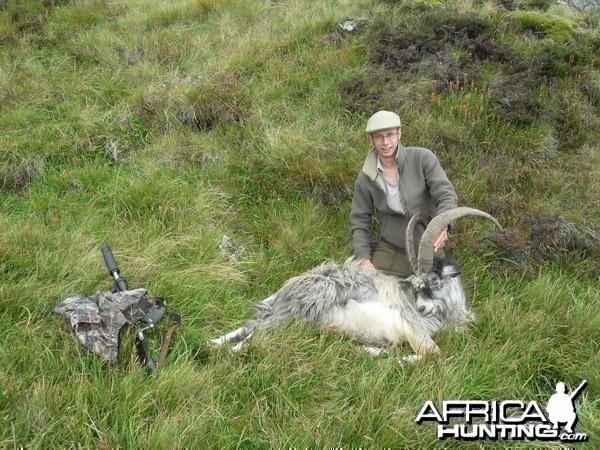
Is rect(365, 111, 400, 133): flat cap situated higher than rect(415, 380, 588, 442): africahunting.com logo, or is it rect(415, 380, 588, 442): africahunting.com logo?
rect(365, 111, 400, 133): flat cap

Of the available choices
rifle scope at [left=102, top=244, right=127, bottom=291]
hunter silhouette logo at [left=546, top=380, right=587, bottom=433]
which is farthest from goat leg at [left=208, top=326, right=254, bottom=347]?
hunter silhouette logo at [left=546, top=380, right=587, bottom=433]

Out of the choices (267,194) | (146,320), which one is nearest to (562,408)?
(146,320)

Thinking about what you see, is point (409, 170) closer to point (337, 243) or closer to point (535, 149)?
point (337, 243)

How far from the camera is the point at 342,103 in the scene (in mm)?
7070

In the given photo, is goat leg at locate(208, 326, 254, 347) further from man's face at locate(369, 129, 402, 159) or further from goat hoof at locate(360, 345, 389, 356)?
man's face at locate(369, 129, 402, 159)

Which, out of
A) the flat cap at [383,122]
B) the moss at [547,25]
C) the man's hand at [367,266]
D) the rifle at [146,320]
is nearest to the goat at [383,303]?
the man's hand at [367,266]

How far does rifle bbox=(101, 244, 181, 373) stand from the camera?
3533 millimetres

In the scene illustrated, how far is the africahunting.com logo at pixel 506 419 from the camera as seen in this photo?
10.7ft

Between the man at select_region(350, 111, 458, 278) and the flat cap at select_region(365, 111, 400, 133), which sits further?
the man at select_region(350, 111, 458, 278)

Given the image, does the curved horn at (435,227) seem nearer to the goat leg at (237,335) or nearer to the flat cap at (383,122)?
the flat cap at (383,122)

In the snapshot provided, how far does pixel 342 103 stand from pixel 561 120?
9.72 feet

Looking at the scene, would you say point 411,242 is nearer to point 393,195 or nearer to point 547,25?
point 393,195

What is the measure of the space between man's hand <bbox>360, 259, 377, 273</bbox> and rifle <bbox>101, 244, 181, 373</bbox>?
174 centimetres

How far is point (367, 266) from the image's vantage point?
4.78 metres
